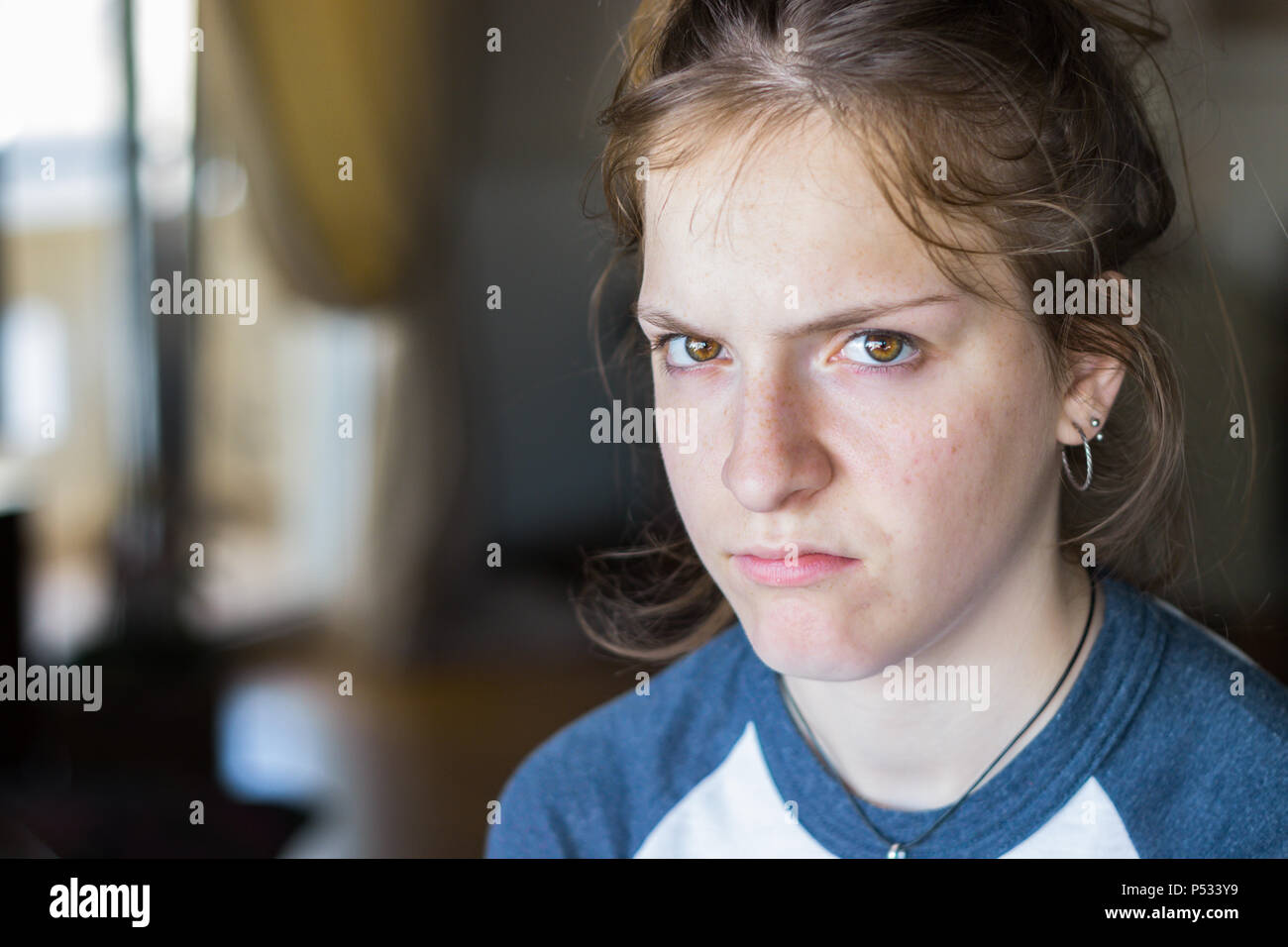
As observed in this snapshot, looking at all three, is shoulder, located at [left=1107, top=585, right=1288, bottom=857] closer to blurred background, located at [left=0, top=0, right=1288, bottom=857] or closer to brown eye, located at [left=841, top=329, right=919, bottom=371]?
brown eye, located at [left=841, top=329, right=919, bottom=371]

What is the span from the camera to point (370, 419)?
177 cm

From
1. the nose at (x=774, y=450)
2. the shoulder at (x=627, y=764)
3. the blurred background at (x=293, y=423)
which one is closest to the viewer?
the nose at (x=774, y=450)

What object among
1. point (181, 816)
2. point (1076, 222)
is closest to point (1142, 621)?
point (1076, 222)

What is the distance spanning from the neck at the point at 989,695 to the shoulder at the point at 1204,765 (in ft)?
0.15

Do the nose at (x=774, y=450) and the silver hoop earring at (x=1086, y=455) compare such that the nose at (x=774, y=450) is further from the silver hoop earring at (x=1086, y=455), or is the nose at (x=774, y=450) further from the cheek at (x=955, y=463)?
the silver hoop earring at (x=1086, y=455)

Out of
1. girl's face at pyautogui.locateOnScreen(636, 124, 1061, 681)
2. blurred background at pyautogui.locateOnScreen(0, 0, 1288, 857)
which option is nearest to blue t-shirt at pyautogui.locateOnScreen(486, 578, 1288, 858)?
girl's face at pyautogui.locateOnScreen(636, 124, 1061, 681)

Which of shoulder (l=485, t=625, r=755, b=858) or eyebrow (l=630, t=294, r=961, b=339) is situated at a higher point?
eyebrow (l=630, t=294, r=961, b=339)

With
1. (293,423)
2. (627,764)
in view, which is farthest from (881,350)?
(293,423)

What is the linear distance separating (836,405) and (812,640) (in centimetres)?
12

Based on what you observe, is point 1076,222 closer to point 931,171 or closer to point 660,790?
point 931,171

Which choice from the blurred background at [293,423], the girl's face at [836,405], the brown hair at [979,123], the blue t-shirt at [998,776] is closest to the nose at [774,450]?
the girl's face at [836,405]

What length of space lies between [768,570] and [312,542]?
1.43 metres

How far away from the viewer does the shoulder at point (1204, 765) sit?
58 cm

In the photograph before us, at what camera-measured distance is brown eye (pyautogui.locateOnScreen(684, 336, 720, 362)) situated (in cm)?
58
